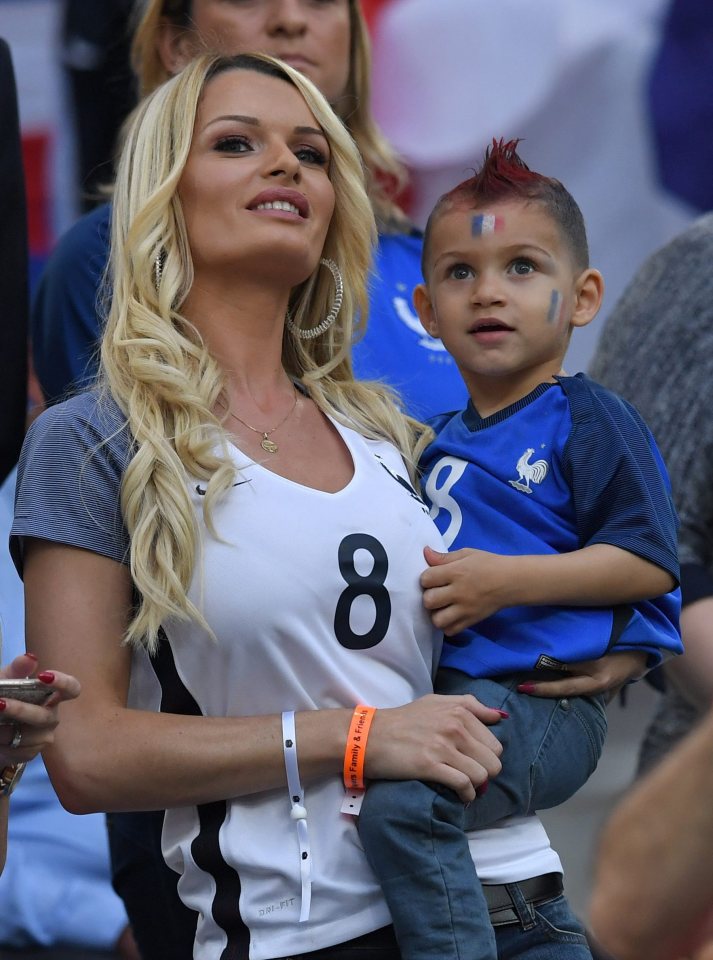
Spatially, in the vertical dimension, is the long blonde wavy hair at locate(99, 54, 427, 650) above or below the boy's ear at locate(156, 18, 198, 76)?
below

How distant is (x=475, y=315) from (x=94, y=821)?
67.8 inches

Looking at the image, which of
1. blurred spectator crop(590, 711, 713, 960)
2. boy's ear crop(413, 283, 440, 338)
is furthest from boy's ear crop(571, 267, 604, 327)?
blurred spectator crop(590, 711, 713, 960)

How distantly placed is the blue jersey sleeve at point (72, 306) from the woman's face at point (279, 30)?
534 millimetres

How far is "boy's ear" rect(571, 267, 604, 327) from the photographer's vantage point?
2568 mm

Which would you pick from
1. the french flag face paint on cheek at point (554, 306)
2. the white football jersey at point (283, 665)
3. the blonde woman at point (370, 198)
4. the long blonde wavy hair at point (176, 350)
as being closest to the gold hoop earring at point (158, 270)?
the long blonde wavy hair at point (176, 350)

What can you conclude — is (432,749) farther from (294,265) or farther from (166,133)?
(166,133)

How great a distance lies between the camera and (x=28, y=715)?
1.93 meters

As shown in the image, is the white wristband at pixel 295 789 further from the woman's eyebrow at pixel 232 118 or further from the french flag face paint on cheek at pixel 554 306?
the woman's eyebrow at pixel 232 118

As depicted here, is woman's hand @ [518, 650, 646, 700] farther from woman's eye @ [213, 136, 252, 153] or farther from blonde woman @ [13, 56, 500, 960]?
woman's eye @ [213, 136, 252, 153]

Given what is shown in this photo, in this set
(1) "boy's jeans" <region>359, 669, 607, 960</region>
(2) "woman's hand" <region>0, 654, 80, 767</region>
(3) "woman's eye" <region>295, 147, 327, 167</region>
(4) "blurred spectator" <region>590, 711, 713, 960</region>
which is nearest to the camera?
(4) "blurred spectator" <region>590, 711, 713, 960</region>

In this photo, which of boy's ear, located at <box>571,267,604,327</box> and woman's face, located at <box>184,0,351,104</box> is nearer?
boy's ear, located at <box>571,267,604,327</box>

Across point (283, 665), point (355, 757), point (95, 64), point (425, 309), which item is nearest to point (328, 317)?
point (425, 309)

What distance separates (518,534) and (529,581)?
0.12 m

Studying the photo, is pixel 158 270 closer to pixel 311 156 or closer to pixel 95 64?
pixel 311 156
